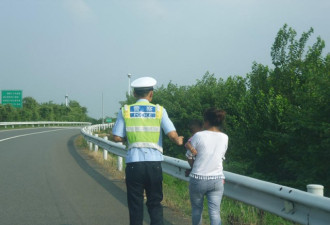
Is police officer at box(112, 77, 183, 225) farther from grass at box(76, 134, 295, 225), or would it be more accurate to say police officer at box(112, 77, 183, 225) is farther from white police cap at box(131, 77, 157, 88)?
grass at box(76, 134, 295, 225)

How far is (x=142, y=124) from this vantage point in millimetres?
4816

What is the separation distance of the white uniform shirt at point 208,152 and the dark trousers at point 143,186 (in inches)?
17.2

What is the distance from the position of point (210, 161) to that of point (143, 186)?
0.77 metres

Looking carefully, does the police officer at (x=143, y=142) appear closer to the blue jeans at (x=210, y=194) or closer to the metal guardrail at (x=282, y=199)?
the blue jeans at (x=210, y=194)

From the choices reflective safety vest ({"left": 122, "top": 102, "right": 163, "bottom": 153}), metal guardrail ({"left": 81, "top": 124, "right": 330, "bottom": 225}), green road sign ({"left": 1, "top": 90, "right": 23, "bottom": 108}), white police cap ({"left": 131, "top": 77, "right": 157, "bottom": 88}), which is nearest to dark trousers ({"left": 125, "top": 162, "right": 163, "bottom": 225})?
reflective safety vest ({"left": 122, "top": 102, "right": 163, "bottom": 153})

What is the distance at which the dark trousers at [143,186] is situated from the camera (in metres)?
4.75

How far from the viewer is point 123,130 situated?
489 centimetres

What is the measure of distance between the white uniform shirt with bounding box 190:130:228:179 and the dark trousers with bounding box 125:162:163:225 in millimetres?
436

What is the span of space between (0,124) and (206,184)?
41.9 meters

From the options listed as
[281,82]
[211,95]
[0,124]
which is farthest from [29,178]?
[0,124]

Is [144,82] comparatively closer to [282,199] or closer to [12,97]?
[282,199]

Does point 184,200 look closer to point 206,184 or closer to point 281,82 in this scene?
point 206,184

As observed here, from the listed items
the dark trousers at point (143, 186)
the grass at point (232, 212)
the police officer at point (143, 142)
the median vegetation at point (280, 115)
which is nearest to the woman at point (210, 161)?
the police officer at point (143, 142)

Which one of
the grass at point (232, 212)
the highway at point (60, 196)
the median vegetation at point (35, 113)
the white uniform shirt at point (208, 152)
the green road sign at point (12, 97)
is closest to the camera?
the white uniform shirt at point (208, 152)
